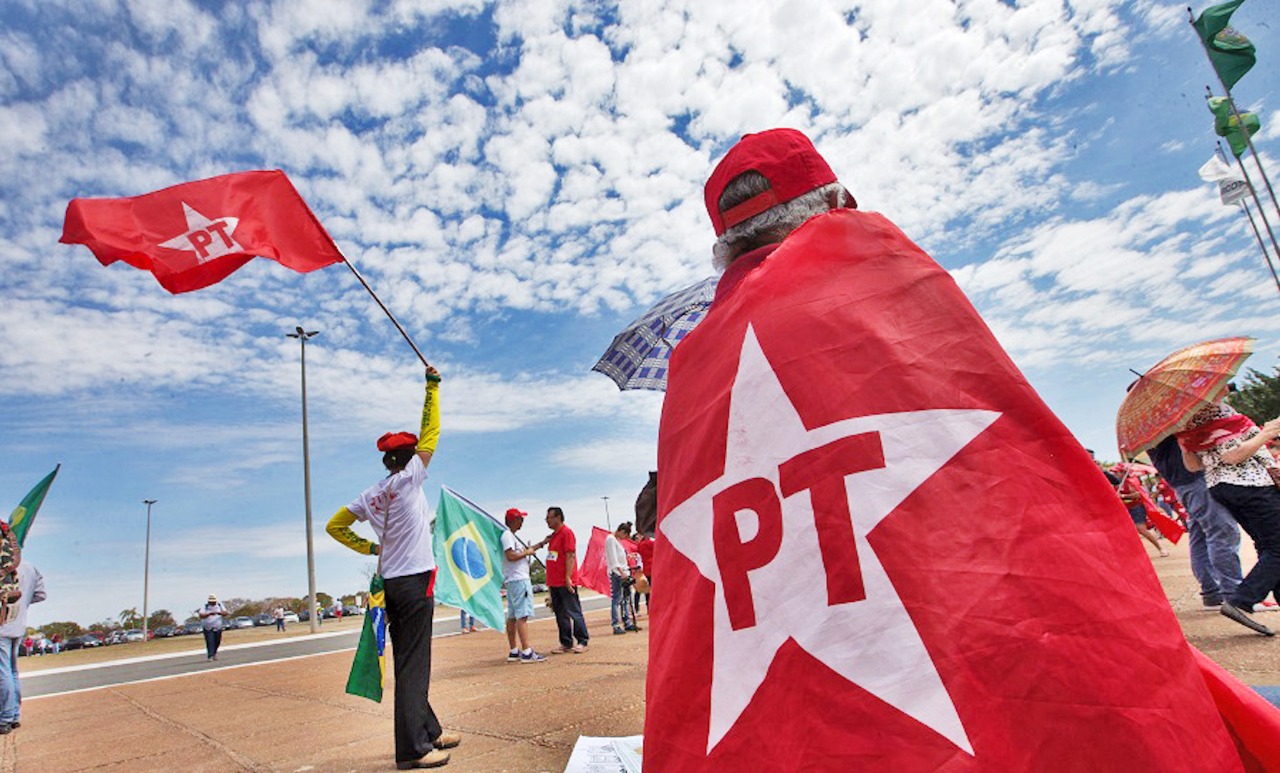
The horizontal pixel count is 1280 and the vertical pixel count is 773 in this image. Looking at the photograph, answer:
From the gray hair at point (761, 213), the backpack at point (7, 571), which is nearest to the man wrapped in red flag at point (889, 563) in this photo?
the gray hair at point (761, 213)

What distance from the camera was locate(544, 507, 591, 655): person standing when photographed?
331 inches

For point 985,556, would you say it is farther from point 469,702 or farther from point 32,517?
point 32,517

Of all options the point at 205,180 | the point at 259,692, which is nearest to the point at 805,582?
the point at 205,180

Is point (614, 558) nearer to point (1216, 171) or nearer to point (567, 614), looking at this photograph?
point (567, 614)

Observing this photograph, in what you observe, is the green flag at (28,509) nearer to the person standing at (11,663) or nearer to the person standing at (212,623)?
the person standing at (11,663)

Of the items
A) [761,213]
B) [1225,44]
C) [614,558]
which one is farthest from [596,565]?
[1225,44]

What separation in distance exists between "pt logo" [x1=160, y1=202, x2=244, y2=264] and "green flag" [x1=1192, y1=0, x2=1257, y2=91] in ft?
66.6

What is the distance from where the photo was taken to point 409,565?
383 centimetres

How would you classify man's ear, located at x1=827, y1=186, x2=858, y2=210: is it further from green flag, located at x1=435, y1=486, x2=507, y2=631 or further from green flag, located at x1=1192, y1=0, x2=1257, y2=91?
green flag, located at x1=1192, y1=0, x2=1257, y2=91

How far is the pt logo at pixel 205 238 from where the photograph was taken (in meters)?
4.12

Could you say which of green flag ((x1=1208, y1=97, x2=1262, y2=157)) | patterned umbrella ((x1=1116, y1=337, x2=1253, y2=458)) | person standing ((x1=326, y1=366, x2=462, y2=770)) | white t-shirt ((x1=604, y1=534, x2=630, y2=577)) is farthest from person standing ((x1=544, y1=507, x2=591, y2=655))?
green flag ((x1=1208, y1=97, x2=1262, y2=157))

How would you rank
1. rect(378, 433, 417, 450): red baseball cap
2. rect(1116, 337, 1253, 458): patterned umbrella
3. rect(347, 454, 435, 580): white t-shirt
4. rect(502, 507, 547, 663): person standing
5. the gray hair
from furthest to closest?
rect(502, 507, 547, 663): person standing < rect(1116, 337, 1253, 458): patterned umbrella < rect(378, 433, 417, 450): red baseball cap < rect(347, 454, 435, 580): white t-shirt < the gray hair

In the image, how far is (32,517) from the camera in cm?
708

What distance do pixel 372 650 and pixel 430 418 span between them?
4.50 feet
